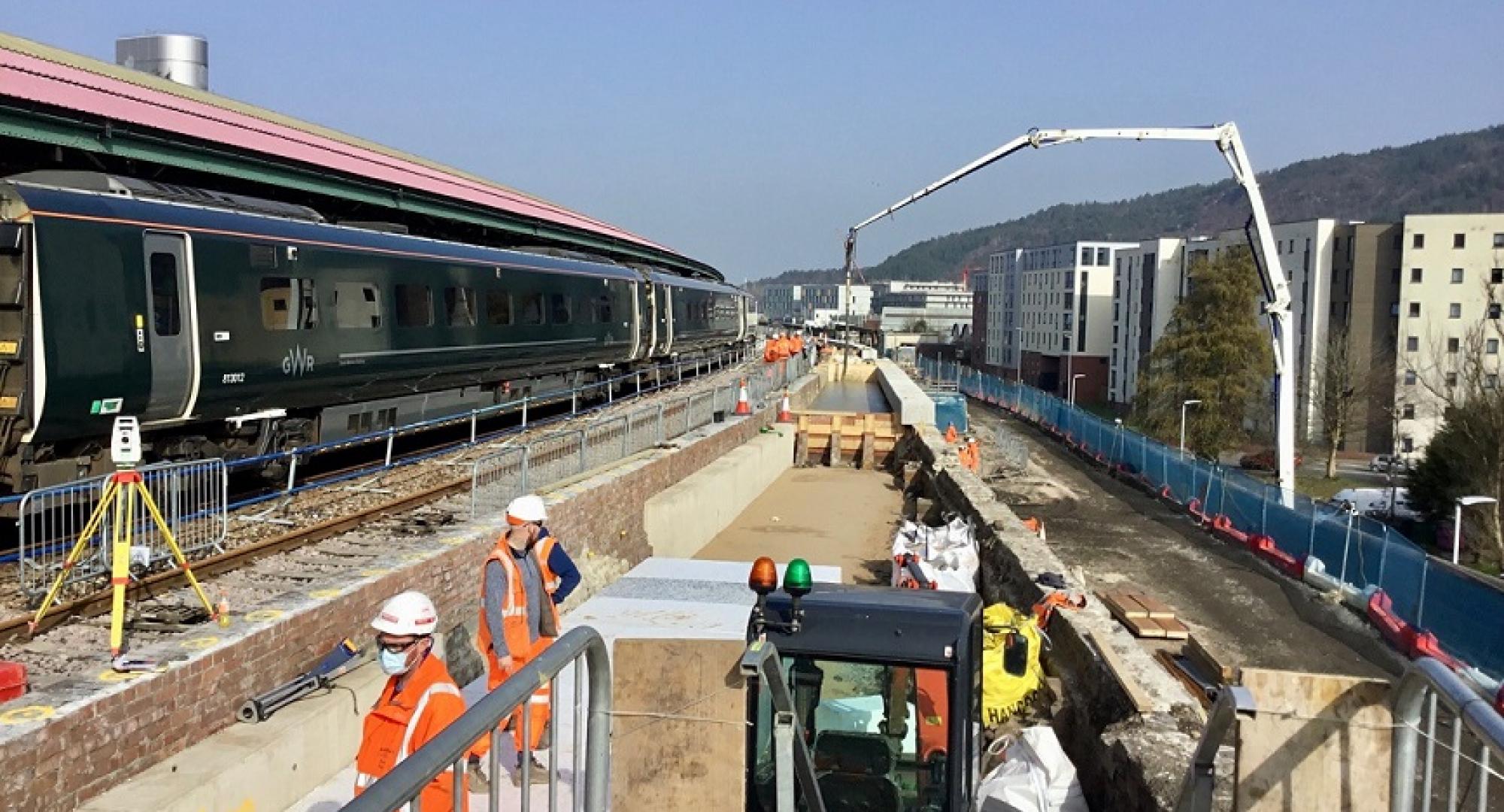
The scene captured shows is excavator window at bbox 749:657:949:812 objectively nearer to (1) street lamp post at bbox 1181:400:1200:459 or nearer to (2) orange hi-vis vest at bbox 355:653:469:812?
(2) orange hi-vis vest at bbox 355:653:469:812

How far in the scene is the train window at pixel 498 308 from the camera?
58.5 ft

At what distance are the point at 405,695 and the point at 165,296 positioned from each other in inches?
296

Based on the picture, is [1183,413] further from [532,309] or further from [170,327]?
[170,327]

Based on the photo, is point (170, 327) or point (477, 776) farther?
point (170, 327)

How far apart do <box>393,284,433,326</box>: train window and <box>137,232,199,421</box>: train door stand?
13.0 feet

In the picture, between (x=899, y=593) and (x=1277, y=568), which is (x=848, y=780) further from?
(x=1277, y=568)

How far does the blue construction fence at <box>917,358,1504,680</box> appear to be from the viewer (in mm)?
15125

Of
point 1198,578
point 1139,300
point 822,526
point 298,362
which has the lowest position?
point 1198,578

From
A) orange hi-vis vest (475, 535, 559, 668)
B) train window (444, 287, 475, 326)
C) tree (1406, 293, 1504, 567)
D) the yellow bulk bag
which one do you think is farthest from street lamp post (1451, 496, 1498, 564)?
orange hi-vis vest (475, 535, 559, 668)

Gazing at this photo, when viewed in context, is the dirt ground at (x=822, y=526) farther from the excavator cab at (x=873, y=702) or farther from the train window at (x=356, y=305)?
the excavator cab at (x=873, y=702)

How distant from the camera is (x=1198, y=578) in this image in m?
Answer: 22.0

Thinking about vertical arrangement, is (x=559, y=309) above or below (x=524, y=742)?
above

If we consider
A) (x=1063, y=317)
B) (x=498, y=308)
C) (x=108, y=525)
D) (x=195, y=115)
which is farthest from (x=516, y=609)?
(x=1063, y=317)

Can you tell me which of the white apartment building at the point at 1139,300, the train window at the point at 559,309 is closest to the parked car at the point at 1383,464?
the white apartment building at the point at 1139,300
